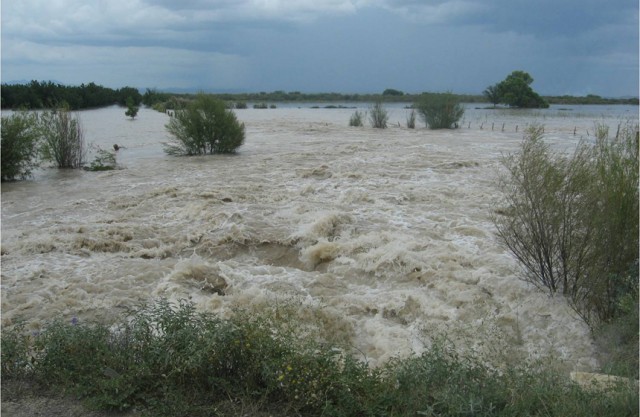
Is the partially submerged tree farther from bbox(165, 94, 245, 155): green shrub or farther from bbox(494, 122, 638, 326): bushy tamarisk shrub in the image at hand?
bbox(494, 122, 638, 326): bushy tamarisk shrub

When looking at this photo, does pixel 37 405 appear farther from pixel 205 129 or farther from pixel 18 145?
pixel 205 129

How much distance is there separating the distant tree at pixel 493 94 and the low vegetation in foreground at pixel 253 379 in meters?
63.0

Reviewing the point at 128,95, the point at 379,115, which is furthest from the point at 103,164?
the point at 128,95

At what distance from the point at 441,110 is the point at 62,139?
2298 centimetres

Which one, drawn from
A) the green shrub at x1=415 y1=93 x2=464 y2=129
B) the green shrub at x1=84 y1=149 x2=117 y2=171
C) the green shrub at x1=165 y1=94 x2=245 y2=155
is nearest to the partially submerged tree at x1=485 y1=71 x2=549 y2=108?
the green shrub at x1=415 y1=93 x2=464 y2=129

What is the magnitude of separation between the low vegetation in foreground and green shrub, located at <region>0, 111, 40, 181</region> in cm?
1440

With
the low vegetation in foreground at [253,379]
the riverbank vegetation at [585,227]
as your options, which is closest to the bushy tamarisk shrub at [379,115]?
the riverbank vegetation at [585,227]

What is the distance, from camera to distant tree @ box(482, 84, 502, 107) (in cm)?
6362

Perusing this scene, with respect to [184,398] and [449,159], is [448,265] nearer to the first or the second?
[184,398]

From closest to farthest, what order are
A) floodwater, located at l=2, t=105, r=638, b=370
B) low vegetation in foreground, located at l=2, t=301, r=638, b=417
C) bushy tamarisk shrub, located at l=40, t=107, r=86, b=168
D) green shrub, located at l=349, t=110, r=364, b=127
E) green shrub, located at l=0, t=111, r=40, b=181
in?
low vegetation in foreground, located at l=2, t=301, r=638, b=417
floodwater, located at l=2, t=105, r=638, b=370
green shrub, located at l=0, t=111, r=40, b=181
bushy tamarisk shrub, located at l=40, t=107, r=86, b=168
green shrub, located at l=349, t=110, r=364, b=127

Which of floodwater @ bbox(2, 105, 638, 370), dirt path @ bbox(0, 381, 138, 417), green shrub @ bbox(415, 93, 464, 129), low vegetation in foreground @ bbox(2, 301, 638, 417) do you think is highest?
green shrub @ bbox(415, 93, 464, 129)

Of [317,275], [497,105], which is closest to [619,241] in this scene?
[317,275]

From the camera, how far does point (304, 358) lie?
4359mm

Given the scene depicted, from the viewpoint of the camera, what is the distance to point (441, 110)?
1411 inches
